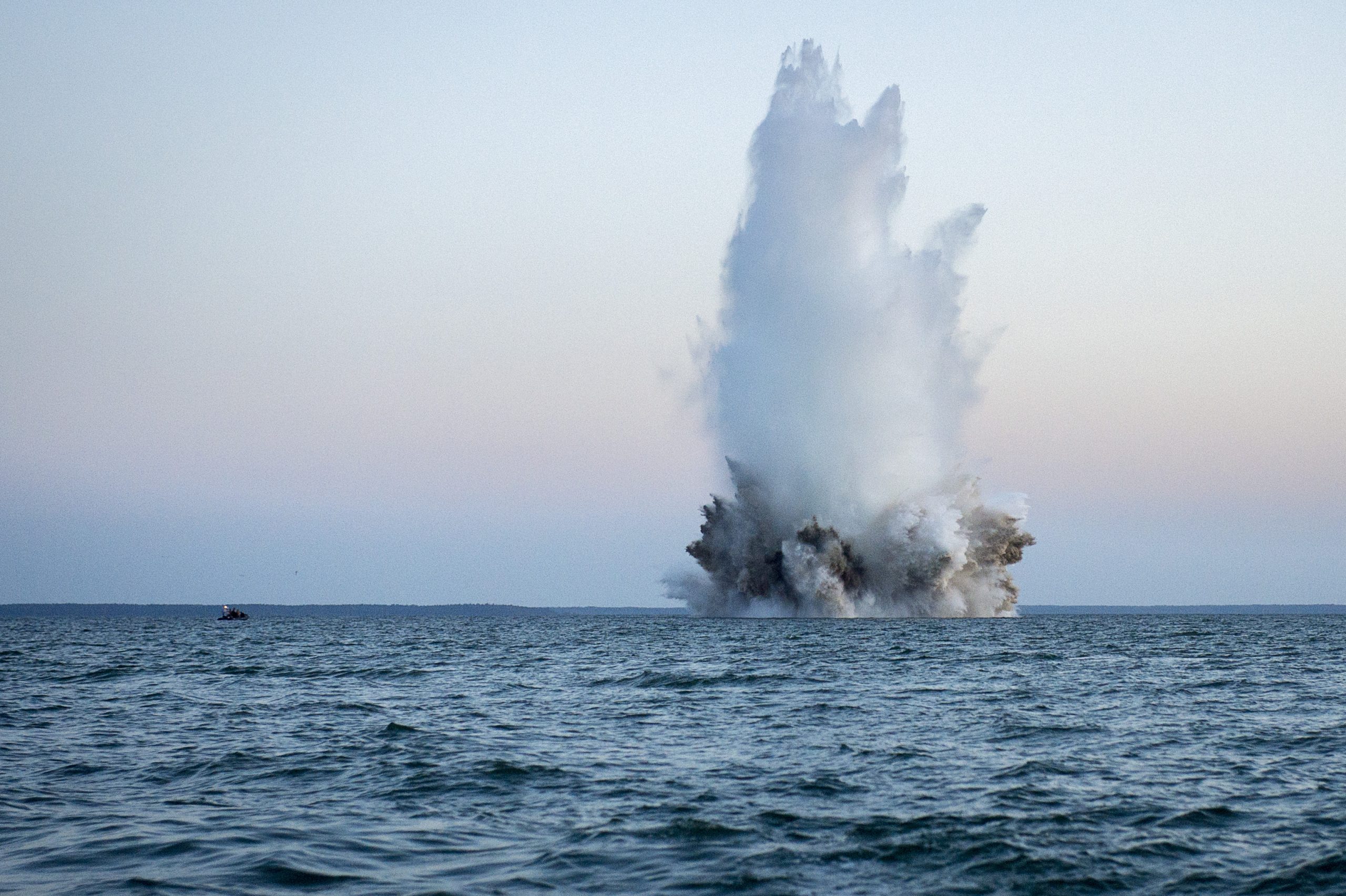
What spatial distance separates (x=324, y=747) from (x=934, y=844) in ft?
44.9

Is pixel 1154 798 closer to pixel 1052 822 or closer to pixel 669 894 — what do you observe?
pixel 1052 822

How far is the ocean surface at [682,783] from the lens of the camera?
13406 mm

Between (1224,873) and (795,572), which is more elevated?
(795,572)

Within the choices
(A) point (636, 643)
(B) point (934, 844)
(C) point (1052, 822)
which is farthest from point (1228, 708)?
(A) point (636, 643)

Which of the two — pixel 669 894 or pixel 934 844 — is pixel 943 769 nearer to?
pixel 934 844

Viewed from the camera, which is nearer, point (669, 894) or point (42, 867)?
point (669, 894)

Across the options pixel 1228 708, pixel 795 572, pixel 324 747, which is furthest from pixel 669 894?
pixel 795 572

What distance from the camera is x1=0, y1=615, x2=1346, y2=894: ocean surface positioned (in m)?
13.4

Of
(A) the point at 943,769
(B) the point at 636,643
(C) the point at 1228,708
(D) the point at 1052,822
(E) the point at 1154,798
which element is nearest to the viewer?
(D) the point at 1052,822

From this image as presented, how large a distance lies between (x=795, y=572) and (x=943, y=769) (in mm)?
86006

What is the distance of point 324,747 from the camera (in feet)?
76.4

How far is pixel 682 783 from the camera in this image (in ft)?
61.9

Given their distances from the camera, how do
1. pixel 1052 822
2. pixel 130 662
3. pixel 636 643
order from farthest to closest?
1. pixel 636 643
2. pixel 130 662
3. pixel 1052 822

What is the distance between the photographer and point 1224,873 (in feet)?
43.5
